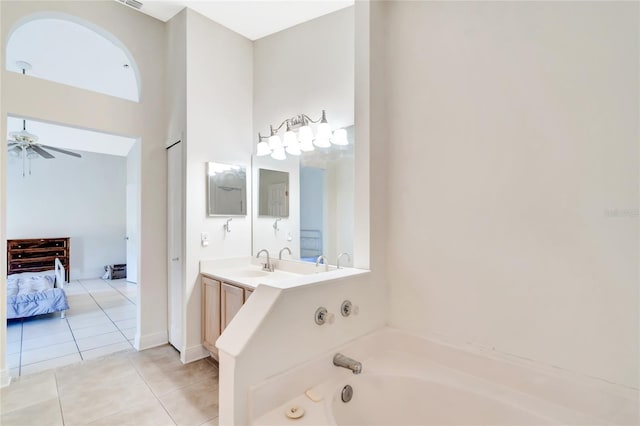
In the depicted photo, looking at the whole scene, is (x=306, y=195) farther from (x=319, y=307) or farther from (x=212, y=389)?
(x=212, y=389)

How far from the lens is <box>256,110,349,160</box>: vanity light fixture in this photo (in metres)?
2.58

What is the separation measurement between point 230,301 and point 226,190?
1177mm

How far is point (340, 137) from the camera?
2543 millimetres

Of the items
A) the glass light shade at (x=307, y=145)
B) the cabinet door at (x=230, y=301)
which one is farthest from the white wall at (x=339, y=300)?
the cabinet door at (x=230, y=301)

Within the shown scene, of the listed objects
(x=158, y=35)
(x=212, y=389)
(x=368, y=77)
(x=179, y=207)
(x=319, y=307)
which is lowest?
(x=212, y=389)

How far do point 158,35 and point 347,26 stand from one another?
2.10 metres

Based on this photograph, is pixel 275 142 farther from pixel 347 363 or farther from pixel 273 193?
pixel 347 363

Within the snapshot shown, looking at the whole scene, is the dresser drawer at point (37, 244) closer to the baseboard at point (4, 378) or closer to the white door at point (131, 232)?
the white door at point (131, 232)

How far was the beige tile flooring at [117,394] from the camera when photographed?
6.44ft

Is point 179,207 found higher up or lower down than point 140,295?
higher up

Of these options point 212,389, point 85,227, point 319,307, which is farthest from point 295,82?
point 85,227

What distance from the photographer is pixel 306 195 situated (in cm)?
289

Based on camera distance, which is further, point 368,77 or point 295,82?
point 295,82

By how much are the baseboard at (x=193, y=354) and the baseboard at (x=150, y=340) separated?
0.49m
